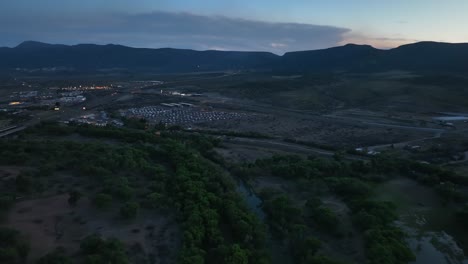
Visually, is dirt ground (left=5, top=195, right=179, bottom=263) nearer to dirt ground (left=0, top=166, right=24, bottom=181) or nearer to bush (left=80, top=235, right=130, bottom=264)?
bush (left=80, top=235, right=130, bottom=264)

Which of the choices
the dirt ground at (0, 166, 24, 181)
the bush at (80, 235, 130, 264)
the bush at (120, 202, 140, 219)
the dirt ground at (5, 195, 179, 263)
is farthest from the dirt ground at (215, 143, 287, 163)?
the bush at (80, 235, 130, 264)

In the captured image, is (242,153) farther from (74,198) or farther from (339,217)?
(74,198)

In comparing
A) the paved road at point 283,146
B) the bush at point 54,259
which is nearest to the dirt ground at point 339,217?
the paved road at point 283,146

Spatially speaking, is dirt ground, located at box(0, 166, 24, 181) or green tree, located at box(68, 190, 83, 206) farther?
dirt ground, located at box(0, 166, 24, 181)

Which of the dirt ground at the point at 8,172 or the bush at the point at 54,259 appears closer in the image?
the bush at the point at 54,259

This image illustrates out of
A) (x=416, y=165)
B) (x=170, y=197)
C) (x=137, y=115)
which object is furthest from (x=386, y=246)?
(x=137, y=115)

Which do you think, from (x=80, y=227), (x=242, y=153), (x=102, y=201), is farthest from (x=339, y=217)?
(x=242, y=153)

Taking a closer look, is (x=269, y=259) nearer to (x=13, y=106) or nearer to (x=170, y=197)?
(x=170, y=197)

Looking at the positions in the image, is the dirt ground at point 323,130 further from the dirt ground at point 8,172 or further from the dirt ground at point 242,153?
the dirt ground at point 8,172
